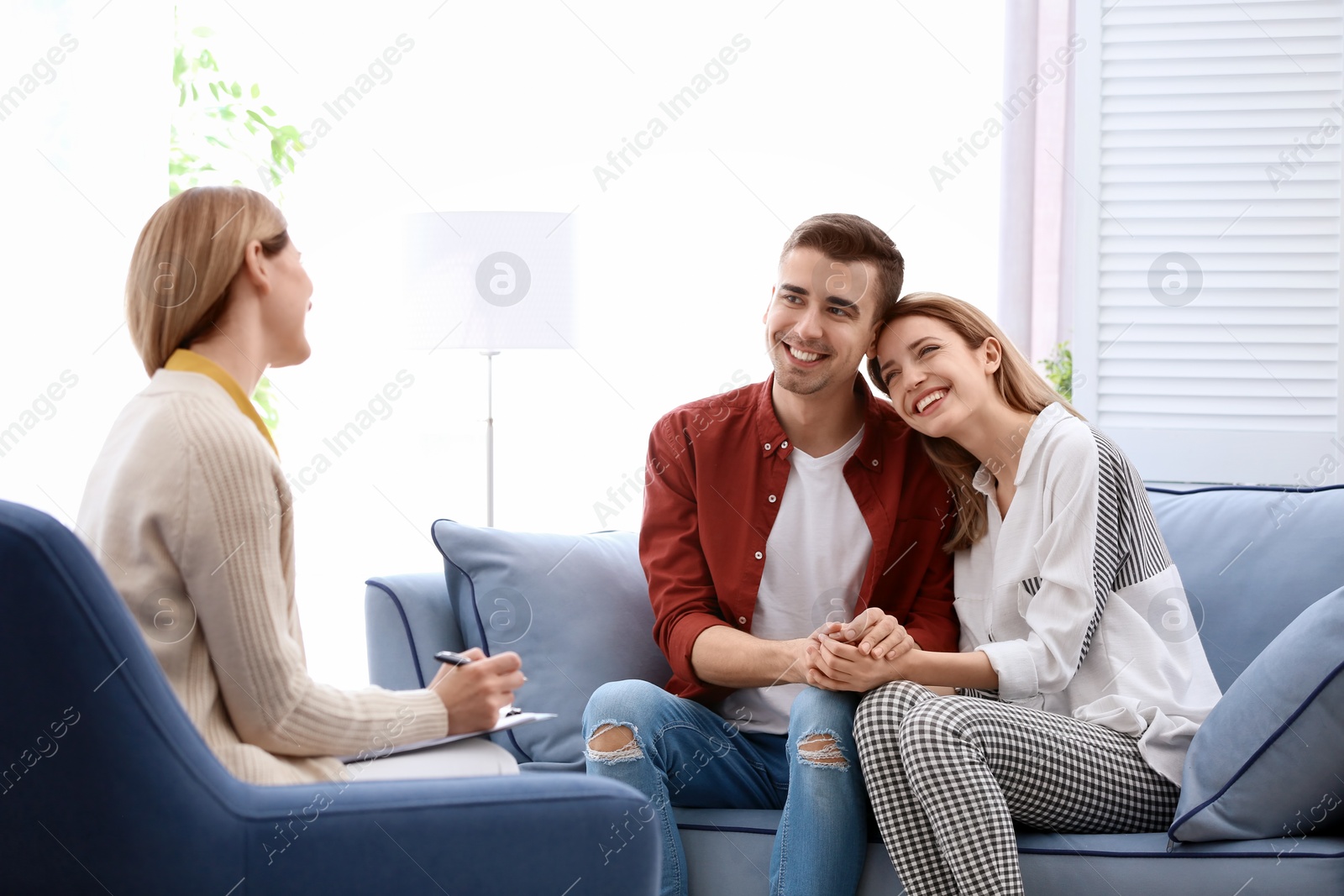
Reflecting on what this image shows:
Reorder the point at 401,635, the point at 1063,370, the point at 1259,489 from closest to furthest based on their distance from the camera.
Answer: the point at 401,635 → the point at 1259,489 → the point at 1063,370

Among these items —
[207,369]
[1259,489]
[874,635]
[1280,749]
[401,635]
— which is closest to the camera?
[207,369]

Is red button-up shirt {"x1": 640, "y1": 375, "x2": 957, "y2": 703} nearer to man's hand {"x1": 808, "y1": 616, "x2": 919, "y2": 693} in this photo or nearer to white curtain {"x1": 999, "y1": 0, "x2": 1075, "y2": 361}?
man's hand {"x1": 808, "y1": 616, "x2": 919, "y2": 693}

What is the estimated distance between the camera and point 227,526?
92 centimetres

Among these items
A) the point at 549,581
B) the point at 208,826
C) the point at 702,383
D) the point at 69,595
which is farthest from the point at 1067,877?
the point at 702,383

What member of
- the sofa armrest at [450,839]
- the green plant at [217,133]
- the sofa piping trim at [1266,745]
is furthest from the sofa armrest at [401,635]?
the green plant at [217,133]

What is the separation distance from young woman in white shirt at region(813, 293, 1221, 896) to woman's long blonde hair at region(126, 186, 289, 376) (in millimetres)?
859

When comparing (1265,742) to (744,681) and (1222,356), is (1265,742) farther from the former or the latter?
(1222,356)

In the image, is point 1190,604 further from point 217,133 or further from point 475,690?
point 217,133

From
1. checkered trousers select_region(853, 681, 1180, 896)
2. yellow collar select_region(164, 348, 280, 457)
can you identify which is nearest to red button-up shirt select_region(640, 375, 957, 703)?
checkered trousers select_region(853, 681, 1180, 896)

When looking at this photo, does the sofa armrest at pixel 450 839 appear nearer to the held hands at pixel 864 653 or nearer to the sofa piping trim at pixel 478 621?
the held hands at pixel 864 653

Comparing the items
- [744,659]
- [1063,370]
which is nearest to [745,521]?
[744,659]

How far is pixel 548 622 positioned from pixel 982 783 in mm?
711

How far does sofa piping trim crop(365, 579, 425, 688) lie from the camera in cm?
169

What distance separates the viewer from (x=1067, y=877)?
1.34 meters
